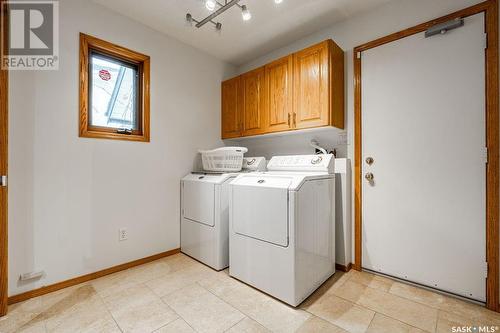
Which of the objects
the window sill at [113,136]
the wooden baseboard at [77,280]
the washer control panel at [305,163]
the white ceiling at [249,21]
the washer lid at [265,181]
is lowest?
the wooden baseboard at [77,280]

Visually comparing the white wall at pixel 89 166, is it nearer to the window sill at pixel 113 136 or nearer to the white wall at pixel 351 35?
the window sill at pixel 113 136

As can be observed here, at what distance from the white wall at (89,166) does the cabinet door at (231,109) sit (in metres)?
0.44

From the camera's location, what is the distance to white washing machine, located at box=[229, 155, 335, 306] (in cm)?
166

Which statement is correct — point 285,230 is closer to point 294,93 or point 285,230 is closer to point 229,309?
point 229,309

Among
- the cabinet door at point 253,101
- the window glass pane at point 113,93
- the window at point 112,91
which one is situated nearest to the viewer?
the window at point 112,91

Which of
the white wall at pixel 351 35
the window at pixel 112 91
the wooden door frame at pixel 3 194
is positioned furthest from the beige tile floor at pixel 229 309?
the window at pixel 112 91

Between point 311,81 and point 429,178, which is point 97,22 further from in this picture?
point 429,178

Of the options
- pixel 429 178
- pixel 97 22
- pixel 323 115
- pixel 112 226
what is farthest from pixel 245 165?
pixel 97 22

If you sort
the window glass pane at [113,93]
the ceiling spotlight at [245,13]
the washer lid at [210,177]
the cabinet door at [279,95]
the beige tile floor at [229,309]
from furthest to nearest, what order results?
the cabinet door at [279,95], the washer lid at [210,177], the window glass pane at [113,93], the ceiling spotlight at [245,13], the beige tile floor at [229,309]

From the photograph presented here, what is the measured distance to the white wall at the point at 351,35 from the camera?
188cm

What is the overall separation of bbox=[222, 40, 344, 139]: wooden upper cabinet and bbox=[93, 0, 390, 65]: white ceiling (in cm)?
35

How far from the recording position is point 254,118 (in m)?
2.77

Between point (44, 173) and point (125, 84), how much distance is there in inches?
45.9

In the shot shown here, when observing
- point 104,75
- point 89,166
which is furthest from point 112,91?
point 89,166
